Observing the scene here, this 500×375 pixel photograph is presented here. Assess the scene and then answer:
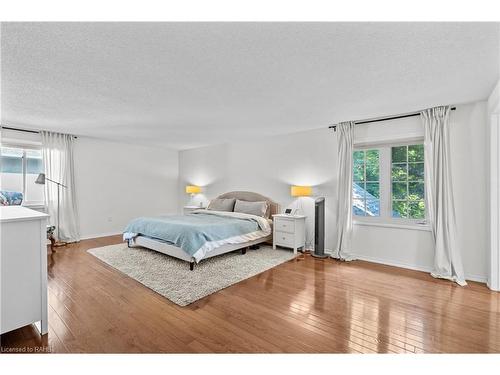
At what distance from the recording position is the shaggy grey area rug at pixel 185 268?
2.71 metres

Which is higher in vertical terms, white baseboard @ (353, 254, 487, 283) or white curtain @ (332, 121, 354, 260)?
white curtain @ (332, 121, 354, 260)

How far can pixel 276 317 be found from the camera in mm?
2162

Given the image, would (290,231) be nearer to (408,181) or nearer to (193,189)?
(408,181)

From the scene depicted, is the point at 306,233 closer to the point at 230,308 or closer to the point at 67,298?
the point at 230,308

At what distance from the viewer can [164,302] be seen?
2430mm

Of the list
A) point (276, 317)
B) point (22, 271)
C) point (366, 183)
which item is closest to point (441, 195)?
point (366, 183)

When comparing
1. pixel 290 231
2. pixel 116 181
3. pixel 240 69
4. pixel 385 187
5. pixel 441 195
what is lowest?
pixel 290 231

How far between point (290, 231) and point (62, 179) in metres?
4.76

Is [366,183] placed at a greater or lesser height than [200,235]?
greater

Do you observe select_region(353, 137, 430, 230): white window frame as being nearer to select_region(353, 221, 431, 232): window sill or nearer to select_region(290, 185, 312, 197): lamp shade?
select_region(353, 221, 431, 232): window sill

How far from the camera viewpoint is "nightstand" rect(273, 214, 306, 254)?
4301mm

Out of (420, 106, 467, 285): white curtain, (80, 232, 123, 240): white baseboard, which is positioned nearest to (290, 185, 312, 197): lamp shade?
(420, 106, 467, 285): white curtain

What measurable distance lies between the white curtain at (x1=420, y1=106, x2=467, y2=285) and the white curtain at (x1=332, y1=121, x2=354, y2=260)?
104 centimetres

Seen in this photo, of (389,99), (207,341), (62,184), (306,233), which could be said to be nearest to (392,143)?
(389,99)
